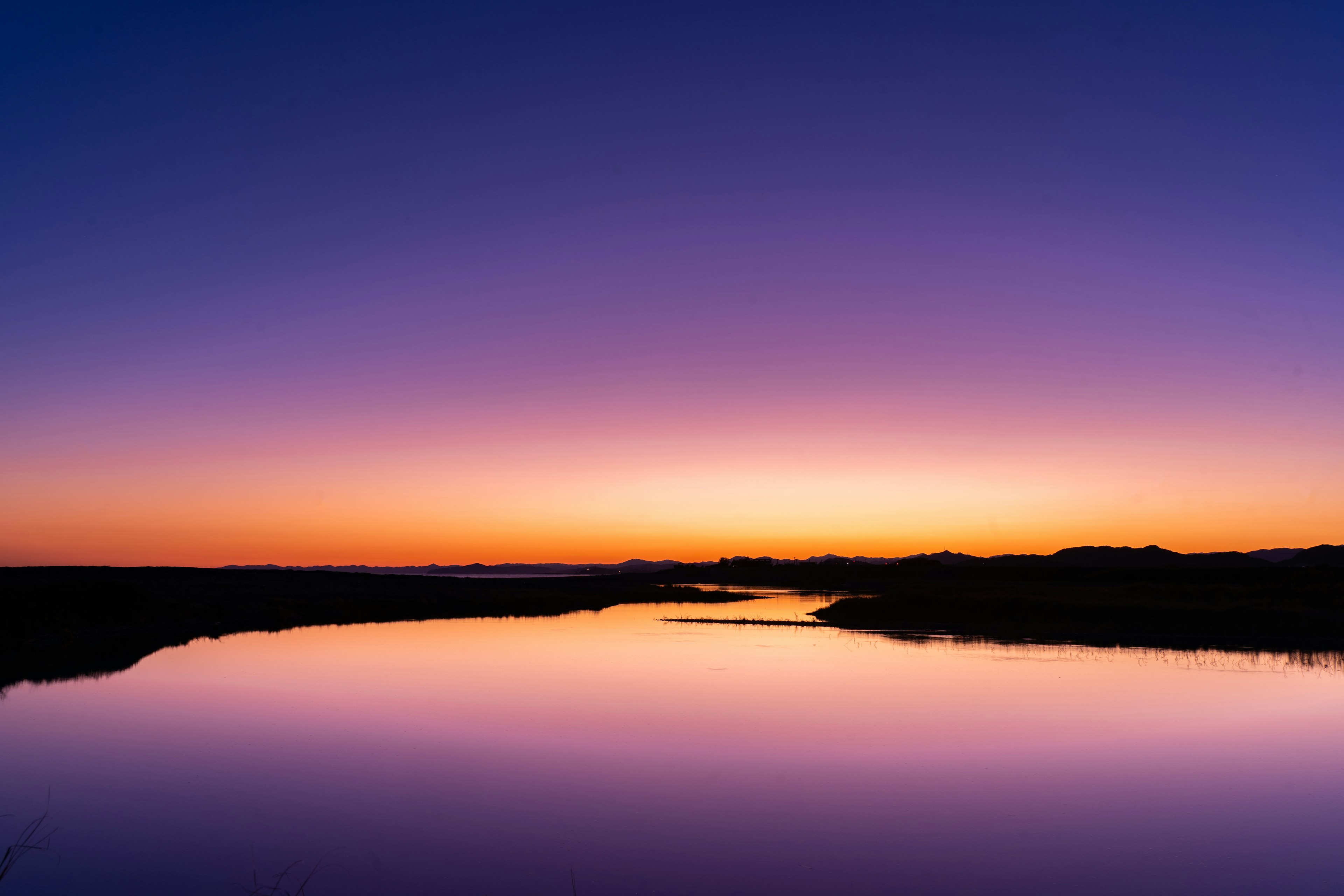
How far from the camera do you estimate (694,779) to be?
14344 mm

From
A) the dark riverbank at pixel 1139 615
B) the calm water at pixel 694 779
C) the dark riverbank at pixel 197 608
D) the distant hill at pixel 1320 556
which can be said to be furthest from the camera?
the distant hill at pixel 1320 556

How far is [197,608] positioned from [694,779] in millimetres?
42447

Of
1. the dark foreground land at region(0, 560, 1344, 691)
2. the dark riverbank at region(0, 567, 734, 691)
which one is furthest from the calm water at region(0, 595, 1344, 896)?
the dark foreground land at region(0, 560, 1344, 691)

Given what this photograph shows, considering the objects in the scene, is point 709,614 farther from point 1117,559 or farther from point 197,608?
point 1117,559

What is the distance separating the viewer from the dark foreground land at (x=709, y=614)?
33188 mm

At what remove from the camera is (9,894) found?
9344 mm

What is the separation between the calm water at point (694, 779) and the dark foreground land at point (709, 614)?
28.7 ft

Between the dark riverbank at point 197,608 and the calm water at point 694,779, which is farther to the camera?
the dark riverbank at point 197,608

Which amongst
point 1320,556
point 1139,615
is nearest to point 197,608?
point 1139,615

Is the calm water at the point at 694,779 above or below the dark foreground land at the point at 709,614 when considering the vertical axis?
below

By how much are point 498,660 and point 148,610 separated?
2266 centimetres

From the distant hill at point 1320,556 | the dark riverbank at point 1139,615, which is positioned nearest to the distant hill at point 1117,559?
the distant hill at point 1320,556

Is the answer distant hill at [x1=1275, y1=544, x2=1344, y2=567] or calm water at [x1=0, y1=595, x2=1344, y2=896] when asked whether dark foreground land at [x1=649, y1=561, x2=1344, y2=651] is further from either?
distant hill at [x1=1275, y1=544, x2=1344, y2=567]

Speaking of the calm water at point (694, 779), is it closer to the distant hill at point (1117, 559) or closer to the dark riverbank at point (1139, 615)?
the dark riverbank at point (1139, 615)
